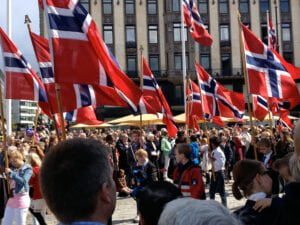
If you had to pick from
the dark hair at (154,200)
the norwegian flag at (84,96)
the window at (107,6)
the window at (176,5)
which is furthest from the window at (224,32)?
the dark hair at (154,200)

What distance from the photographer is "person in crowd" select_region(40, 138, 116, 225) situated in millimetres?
1840

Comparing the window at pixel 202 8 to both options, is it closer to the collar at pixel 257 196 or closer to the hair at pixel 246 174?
the hair at pixel 246 174

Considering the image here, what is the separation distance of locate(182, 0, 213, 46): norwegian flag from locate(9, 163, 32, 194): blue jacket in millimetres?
10394

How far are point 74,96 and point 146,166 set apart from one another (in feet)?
5.53

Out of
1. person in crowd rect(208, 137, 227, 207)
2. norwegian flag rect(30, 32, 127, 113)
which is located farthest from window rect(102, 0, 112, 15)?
norwegian flag rect(30, 32, 127, 113)

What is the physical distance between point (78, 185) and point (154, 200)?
0.85 metres

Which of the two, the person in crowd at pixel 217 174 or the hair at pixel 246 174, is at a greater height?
the hair at pixel 246 174

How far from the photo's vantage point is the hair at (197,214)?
1599 millimetres

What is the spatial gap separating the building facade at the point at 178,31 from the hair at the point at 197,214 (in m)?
46.5

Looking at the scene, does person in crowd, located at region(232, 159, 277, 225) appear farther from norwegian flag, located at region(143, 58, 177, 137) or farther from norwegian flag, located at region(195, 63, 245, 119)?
norwegian flag, located at region(195, 63, 245, 119)

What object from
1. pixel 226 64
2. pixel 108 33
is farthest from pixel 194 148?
pixel 108 33

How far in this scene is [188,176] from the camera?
23.0 ft

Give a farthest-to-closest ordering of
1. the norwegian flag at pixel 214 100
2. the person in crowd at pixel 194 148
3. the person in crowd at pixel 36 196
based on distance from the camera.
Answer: the norwegian flag at pixel 214 100 < the person in crowd at pixel 194 148 < the person in crowd at pixel 36 196

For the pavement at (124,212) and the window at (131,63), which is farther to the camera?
the window at (131,63)
